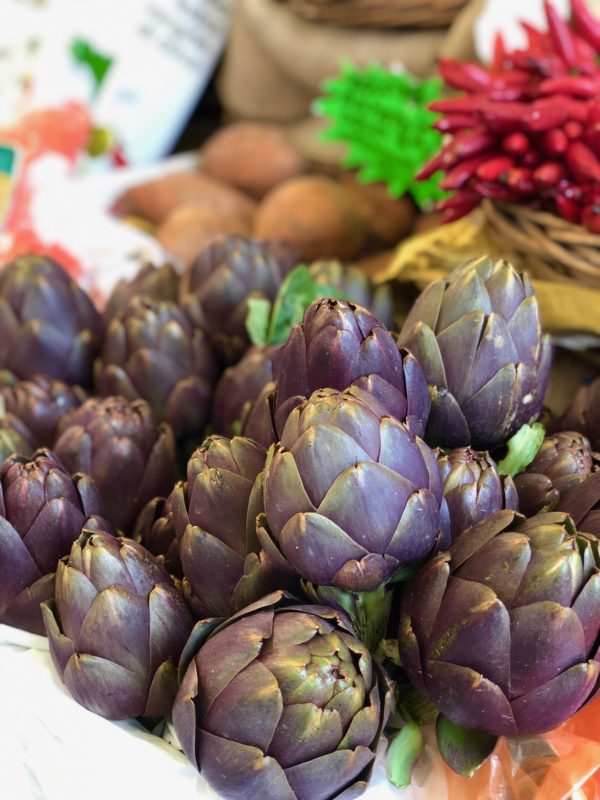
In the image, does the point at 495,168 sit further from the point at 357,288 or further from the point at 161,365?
the point at 161,365

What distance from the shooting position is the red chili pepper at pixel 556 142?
1095 millimetres

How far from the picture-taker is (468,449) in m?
0.60

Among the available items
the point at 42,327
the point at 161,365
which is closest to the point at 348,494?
the point at 161,365

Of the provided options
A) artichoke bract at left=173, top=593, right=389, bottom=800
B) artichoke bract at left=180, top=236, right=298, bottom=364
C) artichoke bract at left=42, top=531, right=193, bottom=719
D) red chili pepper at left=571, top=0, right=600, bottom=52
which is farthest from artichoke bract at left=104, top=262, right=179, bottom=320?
red chili pepper at left=571, top=0, right=600, bottom=52

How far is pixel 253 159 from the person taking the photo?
1947mm

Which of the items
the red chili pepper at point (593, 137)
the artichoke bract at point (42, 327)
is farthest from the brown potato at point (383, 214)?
the artichoke bract at point (42, 327)

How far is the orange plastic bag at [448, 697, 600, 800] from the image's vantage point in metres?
0.56

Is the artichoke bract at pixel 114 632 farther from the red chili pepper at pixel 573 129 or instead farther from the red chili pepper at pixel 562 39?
the red chili pepper at pixel 562 39

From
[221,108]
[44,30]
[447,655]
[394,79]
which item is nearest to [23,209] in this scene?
[44,30]

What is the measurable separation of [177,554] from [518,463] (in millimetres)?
285

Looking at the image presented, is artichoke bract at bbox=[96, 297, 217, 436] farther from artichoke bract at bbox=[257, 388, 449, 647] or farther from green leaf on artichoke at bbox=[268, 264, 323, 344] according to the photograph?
artichoke bract at bbox=[257, 388, 449, 647]

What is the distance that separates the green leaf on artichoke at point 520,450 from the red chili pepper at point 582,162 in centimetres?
53

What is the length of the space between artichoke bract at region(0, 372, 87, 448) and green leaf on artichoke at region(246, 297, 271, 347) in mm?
214

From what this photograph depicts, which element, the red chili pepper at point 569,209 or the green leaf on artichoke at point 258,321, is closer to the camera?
the green leaf on artichoke at point 258,321
